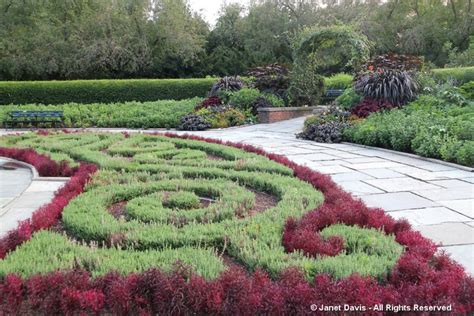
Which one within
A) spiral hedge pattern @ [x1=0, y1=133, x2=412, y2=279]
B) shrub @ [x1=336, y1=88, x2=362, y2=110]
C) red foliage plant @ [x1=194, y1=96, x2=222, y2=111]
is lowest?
spiral hedge pattern @ [x1=0, y1=133, x2=412, y2=279]

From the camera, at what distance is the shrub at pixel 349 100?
1147 cm

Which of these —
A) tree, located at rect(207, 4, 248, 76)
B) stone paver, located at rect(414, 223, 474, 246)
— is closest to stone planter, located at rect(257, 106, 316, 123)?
stone paver, located at rect(414, 223, 474, 246)

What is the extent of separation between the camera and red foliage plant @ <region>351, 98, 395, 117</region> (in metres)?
10.6

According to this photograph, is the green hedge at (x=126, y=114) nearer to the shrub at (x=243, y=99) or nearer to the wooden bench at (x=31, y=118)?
the wooden bench at (x=31, y=118)

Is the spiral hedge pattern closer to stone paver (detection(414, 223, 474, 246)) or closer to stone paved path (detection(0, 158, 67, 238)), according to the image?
stone paved path (detection(0, 158, 67, 238))

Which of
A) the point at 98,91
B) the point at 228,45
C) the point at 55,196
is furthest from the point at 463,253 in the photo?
the point at 228,45

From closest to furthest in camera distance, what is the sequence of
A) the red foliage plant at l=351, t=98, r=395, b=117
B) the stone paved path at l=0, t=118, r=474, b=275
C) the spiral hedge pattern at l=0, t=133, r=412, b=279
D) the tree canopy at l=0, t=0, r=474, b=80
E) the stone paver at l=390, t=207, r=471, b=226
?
the spiral hedge pattern at l=0, t=133, r=412, b=279
the stone paved path at l=0, t=118, r=474, b=275
the stone paver at l=390, t=207, r=471, b=226
the red foliage plant at l=351, t=98, r=395, b=117
the tree canopy at l=0, t=0, r=474, b=80

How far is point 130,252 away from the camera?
301cm

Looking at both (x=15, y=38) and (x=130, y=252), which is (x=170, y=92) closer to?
(x=15, y=38)

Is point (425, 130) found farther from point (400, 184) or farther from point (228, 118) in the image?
point (228, 118)

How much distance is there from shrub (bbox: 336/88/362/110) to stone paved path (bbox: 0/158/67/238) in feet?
24.7

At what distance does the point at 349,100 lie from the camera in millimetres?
11547

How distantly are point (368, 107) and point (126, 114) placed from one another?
7.34 metres

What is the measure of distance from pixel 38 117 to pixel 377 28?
786 inches
